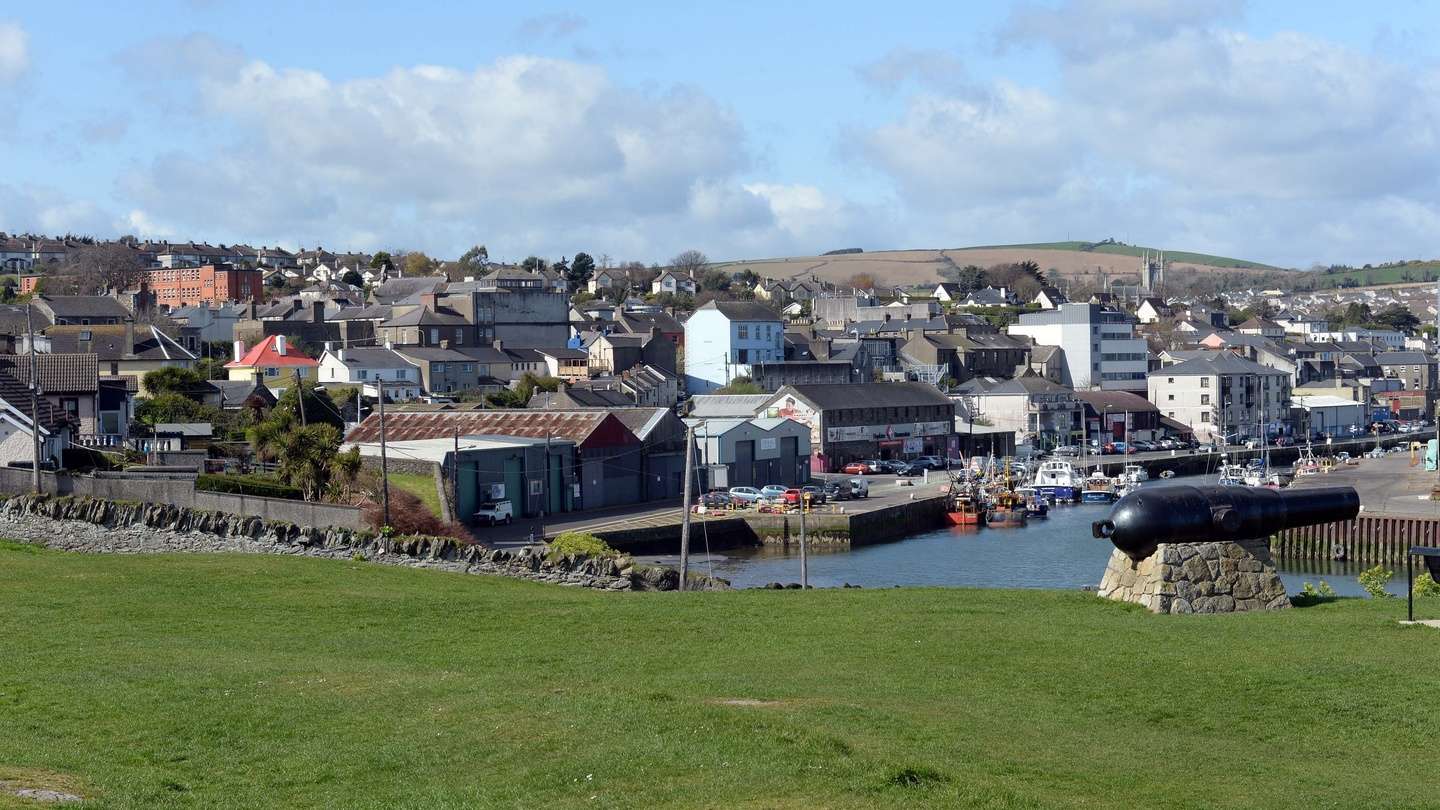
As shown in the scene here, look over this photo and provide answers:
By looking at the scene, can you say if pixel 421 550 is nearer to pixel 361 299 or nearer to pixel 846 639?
pixel 846 639

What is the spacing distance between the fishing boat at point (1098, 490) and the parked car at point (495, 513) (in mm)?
36423

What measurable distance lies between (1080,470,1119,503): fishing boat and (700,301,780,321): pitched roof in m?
35.4

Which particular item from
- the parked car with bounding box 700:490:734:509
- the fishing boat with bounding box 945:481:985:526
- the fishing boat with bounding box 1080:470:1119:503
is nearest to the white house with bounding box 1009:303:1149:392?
the fishing boat with bounding box 1080:470:1119:503

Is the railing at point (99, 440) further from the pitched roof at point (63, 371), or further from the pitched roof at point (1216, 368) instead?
the pitched roof at point (1216, 368)

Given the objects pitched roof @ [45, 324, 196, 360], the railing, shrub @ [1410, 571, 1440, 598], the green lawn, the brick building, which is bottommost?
shrub @ [1410, 571, 1440, 598]

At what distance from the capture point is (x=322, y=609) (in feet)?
72.8

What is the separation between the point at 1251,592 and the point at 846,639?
6387 mm

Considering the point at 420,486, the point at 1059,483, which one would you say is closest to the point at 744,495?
the point at 420,486

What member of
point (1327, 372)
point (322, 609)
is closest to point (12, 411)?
point (322, 609)

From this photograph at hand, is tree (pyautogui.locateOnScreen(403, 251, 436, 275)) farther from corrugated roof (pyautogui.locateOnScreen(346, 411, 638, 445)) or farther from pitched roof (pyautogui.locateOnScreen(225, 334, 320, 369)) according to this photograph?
corrugated roof (pyautogui.locateOnScreen(346, 411, 638, 445))

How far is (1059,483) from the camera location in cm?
8288

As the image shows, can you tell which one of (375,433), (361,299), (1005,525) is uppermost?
(361,299)

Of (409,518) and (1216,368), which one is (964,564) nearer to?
(409,518)

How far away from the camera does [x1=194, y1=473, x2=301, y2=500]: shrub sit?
43.1 metres
